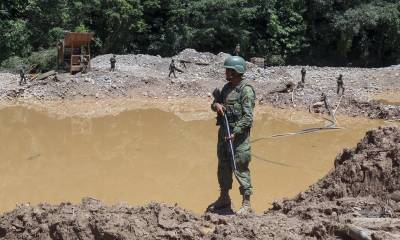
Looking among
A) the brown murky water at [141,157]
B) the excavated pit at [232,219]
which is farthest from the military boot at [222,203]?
the brown murky water at [141,157]

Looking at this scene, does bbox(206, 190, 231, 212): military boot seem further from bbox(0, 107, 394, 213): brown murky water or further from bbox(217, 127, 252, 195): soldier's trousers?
bbox(0, 107, 394, 213): brown murky water

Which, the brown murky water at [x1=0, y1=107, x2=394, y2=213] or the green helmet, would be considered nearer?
the green helmet

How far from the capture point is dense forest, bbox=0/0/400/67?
2422cm

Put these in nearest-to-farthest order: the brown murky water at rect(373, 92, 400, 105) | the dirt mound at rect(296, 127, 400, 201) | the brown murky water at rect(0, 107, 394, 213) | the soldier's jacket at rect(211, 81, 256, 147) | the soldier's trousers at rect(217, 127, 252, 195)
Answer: the dirt mound at rect(296, 127, 400, 201) < the soldier's jacket at rect(211, 81, 256, 147) < the soldier's trousers at rect(217, 127, 252, 195) < the brown murky water at rect(0, 107, 394, 213) < the brown murky water at rect(373, 92, 400, 105)

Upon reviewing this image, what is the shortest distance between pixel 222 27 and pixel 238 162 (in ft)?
67.6

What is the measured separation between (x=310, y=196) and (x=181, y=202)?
7.39ft

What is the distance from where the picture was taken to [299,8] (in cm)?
2827

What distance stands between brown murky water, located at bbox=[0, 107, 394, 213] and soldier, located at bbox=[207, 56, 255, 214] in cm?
153

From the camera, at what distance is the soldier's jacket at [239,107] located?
6.12 m

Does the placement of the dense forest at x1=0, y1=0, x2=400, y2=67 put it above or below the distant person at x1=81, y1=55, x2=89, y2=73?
above

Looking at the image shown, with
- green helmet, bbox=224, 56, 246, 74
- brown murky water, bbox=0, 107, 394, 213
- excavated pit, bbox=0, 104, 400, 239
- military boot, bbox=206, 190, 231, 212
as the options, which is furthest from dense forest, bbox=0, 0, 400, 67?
excavated pit, bbox=0, 104, 400, 239

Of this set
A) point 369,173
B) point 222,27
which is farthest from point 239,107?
point 222,27

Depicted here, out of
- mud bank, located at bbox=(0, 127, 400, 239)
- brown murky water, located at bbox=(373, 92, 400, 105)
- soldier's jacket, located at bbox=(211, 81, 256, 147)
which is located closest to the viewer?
mud bank, located at bbox=(0, 127, 400, 239)

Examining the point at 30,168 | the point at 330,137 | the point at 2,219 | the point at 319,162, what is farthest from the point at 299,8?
the point at 2,219
